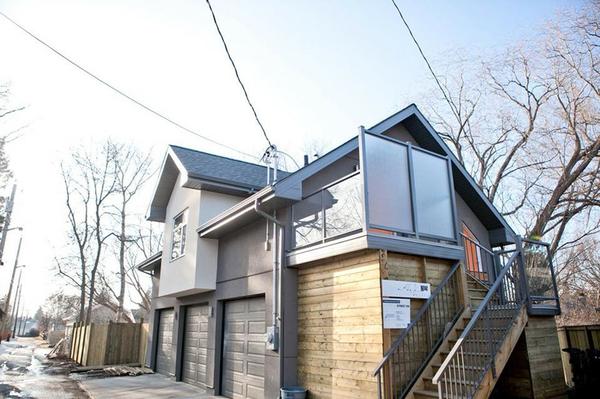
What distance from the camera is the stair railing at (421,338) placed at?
5.56 metres

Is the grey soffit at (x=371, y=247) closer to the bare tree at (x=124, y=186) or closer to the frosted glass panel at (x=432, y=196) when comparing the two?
the frosted glass panel at (x=432, y=196)

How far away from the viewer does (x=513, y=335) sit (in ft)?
20.5

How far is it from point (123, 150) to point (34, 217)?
252 inches

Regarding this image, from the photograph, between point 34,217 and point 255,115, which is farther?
point 34,217

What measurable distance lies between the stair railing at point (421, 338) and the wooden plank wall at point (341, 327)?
0.79ft

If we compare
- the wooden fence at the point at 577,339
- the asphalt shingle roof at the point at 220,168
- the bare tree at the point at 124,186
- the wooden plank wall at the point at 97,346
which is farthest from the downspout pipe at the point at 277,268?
the bare tree at the point at 124,186

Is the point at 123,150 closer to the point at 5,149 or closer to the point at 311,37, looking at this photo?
the point at 5,149

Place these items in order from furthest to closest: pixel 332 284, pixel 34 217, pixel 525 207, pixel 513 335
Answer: pixel 34 217 < pixel 525 207 < pixel 332 284 < pixel 513 335

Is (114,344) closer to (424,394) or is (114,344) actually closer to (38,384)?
(38,384)

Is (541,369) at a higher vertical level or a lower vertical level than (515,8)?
lower

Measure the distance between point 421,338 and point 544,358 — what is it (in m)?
2.57

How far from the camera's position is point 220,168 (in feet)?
35.6

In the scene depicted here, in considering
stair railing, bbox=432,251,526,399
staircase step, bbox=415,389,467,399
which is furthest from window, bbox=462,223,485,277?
staircase step, bbox=415,389,467,399

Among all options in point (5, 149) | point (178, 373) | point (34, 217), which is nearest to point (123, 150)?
point (34, 217)
